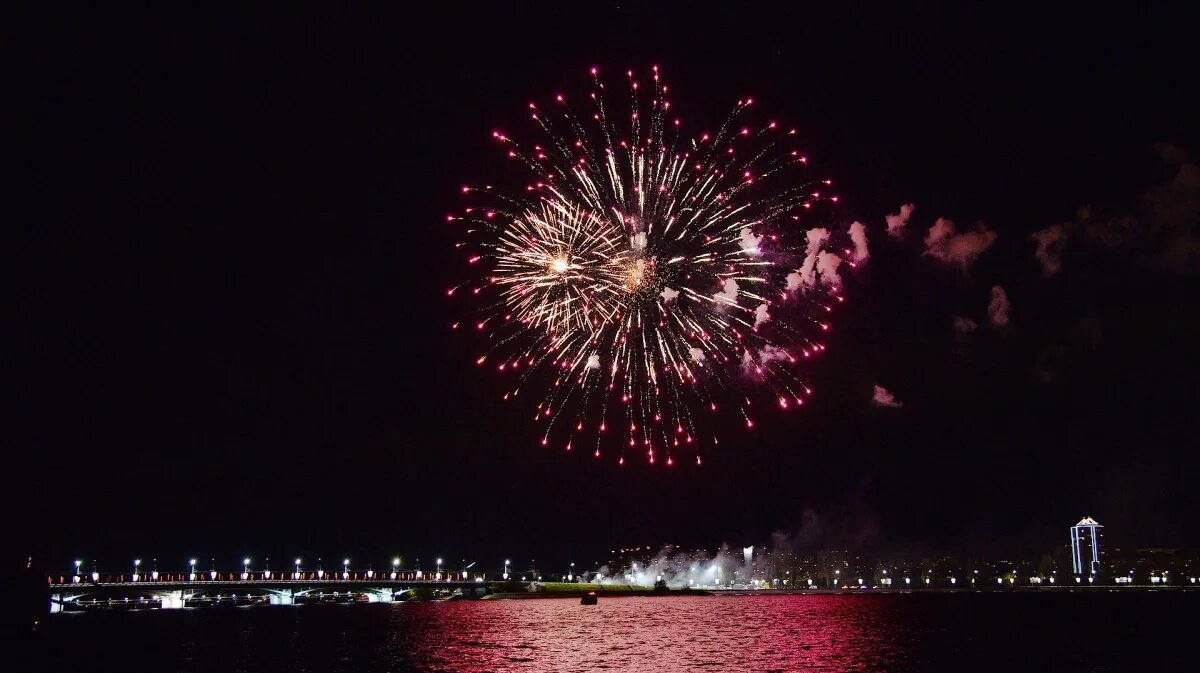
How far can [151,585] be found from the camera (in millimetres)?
160250

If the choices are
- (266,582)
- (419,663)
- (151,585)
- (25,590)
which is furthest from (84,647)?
(266,582)

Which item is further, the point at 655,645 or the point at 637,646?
the point at 655,645

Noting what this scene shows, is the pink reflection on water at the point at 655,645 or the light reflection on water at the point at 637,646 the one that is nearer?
the pink reflection on water at the point at 655,645

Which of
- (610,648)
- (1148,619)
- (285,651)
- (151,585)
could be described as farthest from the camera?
(151,585)

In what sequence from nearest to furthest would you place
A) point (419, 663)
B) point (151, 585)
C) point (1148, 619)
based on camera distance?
point (419, 663), point (1148, 619), point (151, 585)

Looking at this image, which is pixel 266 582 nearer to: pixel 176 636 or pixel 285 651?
pixel 176 636

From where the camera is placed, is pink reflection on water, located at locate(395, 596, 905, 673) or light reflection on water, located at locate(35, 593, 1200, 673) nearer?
pink reflection on water, located at locate(395, 596, 905, 673)

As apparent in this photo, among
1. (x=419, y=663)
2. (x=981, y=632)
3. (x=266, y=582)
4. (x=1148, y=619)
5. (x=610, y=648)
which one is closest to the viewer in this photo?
(x=419, y=663)

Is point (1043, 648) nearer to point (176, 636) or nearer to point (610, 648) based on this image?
point (610, 648)

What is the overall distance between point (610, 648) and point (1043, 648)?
→ 92.1 ft

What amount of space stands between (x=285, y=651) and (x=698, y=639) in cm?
2840

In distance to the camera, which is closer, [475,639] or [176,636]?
[475,639]

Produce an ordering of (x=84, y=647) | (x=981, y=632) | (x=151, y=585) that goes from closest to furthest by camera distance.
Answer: (x=84, y=647)
(x=981, y=632)
(x=151, y=585)

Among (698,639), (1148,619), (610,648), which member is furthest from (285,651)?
(1148,619)
